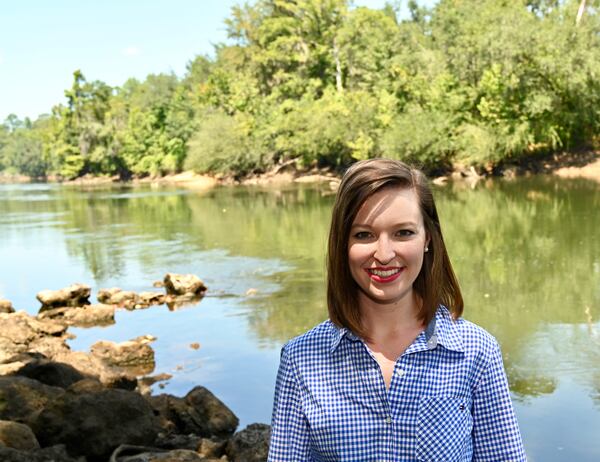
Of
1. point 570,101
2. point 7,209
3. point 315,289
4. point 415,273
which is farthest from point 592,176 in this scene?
point 415,273

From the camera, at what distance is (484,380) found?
1.86 meters

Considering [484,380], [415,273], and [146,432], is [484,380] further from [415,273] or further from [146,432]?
[146,432]

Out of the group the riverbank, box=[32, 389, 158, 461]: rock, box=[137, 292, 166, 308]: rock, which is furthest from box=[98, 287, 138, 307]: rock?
the riverbank

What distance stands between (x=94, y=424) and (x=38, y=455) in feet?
2.38

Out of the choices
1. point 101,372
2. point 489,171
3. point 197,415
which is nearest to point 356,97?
point 489,171

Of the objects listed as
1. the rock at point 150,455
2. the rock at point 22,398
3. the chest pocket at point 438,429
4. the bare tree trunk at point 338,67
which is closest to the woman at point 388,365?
the chest pocket at point 438,429

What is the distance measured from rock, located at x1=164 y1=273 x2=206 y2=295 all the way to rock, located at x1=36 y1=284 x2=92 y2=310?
1533 mm

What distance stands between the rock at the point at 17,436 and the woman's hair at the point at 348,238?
3910 mm

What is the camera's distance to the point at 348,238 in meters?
1.96

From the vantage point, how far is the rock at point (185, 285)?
13836 mm

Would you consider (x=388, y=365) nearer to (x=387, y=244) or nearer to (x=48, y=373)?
(x=387, y=244)

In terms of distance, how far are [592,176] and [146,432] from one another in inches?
1384

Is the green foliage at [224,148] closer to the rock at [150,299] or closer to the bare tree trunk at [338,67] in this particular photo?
the bare tree trunk at [338,67]

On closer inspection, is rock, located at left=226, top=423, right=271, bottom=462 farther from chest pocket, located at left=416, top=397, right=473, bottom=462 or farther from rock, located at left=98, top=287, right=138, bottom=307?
rock, located at left=98, top=287, right=138, bottom=307
